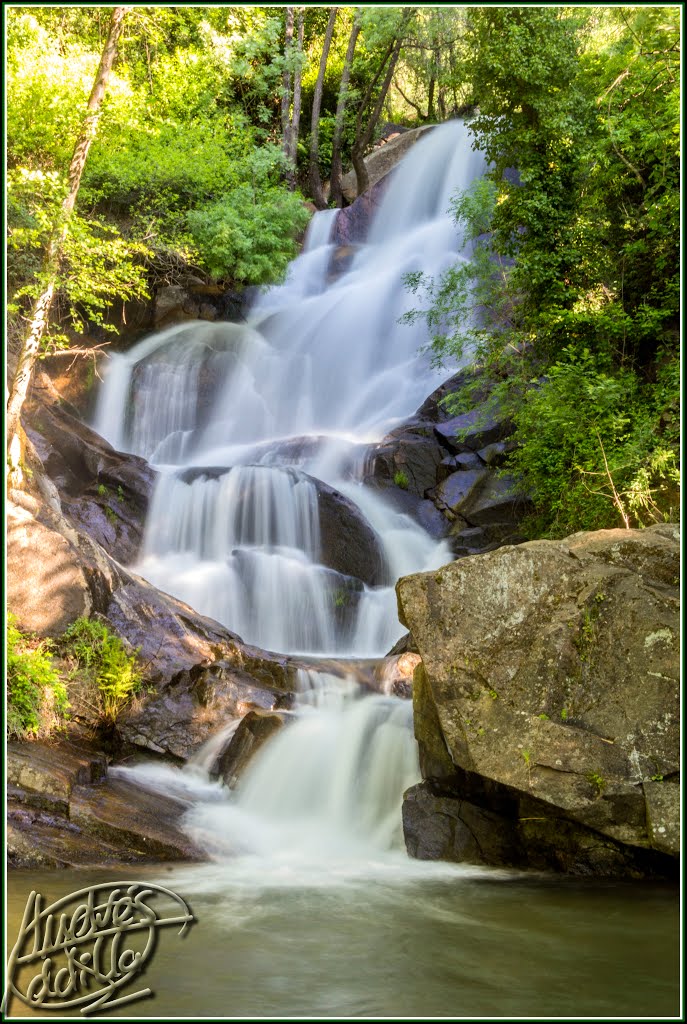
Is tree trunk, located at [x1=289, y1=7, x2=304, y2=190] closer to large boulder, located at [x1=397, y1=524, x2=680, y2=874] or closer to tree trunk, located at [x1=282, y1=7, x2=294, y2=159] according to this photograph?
tree trunk, located at [x1=282, y1=7, x2=294, y2=159]

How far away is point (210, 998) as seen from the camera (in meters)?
4.87

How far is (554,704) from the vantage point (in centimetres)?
724

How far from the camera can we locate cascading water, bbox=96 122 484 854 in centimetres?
922

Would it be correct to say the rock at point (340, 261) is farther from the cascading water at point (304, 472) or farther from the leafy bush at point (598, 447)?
the leafy bush at point (598, 447)

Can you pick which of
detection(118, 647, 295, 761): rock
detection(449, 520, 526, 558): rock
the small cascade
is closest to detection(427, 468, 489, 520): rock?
detection(449, 520, 526, 558): rock

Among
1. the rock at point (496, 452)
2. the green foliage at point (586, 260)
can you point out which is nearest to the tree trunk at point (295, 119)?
the green foliage at point (586, 260)

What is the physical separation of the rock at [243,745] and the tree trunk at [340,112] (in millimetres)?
22545

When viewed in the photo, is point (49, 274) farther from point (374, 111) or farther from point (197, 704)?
point (374, 111)

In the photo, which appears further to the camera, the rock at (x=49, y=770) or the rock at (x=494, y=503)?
the rock at (x=494, y=503)

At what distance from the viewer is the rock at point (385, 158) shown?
29219 mm

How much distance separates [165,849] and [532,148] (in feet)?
40.3

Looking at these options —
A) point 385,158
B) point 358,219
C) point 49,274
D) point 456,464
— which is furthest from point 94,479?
point 385,158

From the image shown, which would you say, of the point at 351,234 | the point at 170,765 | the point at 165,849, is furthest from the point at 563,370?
the point at 351,234

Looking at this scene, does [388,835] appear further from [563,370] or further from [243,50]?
[243,50]
